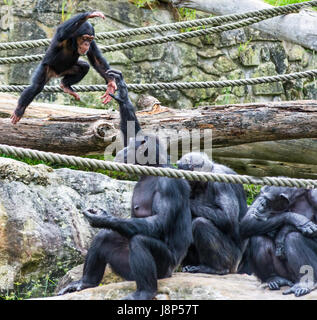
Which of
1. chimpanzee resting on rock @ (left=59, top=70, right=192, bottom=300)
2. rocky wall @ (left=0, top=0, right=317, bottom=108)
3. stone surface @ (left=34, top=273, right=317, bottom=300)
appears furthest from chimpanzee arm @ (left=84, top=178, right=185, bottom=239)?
rocky wall @ (left=0, top=0, right=317, bottom=108)

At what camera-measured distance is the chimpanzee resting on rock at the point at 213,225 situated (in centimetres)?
563

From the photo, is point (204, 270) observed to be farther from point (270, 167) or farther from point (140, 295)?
point (270, 167)

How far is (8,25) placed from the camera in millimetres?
8766

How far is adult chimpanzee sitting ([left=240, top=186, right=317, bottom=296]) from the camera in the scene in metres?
4.73

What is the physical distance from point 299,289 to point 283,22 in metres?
3.26

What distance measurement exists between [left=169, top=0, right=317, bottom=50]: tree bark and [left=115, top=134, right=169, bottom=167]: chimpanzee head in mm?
2361

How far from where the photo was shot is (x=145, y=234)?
4.70 m

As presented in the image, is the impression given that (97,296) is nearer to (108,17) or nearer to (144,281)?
(144,281)

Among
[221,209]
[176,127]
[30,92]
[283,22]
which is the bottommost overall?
[221,209]

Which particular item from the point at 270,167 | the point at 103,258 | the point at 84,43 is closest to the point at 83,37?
the point at 84,43
